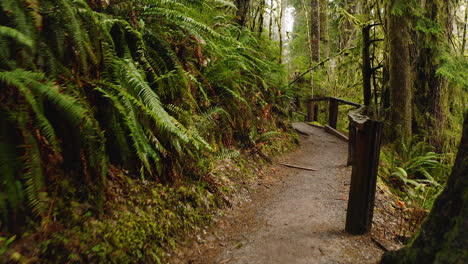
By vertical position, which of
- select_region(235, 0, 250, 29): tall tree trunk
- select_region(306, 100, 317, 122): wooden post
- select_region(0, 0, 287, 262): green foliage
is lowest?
select_region(306, 100, 317, 122): wooden post

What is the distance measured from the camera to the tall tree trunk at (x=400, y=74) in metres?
5.74

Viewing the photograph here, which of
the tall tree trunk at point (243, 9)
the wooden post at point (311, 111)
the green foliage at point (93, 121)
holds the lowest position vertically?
the wooden post at point (311, 111)

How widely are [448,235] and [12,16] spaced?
10.4 feet

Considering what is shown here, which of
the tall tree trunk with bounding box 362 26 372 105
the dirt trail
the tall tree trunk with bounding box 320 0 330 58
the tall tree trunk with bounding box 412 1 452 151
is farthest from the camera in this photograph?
the tall tree trunk with bounding box 320 0 330 58

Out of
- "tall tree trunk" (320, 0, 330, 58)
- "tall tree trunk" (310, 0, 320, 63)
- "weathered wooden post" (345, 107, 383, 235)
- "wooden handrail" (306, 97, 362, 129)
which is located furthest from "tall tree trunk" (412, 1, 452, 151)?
"tall tree trunk" (320, 0, 330, 58)

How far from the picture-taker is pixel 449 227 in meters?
1.74

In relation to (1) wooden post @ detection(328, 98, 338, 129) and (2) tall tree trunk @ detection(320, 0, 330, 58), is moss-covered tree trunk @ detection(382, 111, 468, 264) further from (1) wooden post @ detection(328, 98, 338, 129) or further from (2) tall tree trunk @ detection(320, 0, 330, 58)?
(2) tall tree trunk @ detection(320, 0, 330, 58)

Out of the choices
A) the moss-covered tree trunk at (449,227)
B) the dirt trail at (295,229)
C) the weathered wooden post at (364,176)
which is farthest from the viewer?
the weathered wooden post at (364,176)

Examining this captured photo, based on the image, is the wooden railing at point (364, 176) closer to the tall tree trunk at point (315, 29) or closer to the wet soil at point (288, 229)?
the wet soil at point (288, 229)

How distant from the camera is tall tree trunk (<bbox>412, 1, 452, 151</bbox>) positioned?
600 centimetres

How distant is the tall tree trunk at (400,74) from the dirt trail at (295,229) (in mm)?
2113

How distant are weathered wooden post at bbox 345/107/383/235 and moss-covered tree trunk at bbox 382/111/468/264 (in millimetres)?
784

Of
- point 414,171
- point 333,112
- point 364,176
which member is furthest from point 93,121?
point 333,112

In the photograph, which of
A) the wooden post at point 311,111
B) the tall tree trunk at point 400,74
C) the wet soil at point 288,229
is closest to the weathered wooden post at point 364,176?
the wet soil at point 288,229
